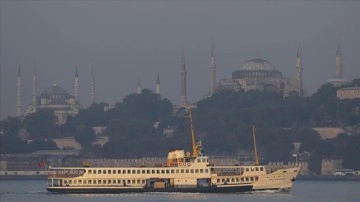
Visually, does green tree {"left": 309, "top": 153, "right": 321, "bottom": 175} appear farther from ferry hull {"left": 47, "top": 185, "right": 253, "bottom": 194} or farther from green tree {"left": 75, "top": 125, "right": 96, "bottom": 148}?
ferry hull {"left": 47, "top": 185, "right": 253, "bottom": 194}

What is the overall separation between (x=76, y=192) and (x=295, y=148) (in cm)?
7559

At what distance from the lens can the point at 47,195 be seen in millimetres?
107875

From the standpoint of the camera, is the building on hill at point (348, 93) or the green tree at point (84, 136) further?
the building on hill at point (348, 93)

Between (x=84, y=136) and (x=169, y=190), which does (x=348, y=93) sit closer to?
(x=84, y=136)

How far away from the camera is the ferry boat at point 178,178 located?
345 ft

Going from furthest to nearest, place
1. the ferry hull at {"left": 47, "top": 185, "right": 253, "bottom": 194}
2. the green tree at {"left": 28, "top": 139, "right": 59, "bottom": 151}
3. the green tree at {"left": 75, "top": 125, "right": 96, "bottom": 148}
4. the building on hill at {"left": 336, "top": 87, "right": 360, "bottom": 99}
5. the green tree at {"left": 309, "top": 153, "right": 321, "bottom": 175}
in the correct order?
the building on hill at {"left": 336, "top": 87, "right": 360, "bottom": 99} → the green tree at {"left": 75, "top": 125, "right": 96, "bottom": 148} → the green tree at {"left": 28, "top": 139, "right": 59, "bottom": 151} → the green tree at {"left": 309, "top": 153, "right": 321, "bottom": 175} → the ferry hull at {"left": 47, "top": 185, "right": 253, "bottom": 194}

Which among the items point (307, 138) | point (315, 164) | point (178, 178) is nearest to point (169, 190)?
point (178, 178)

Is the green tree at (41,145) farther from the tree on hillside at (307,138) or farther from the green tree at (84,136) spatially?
the tree on hillside at (307,138)

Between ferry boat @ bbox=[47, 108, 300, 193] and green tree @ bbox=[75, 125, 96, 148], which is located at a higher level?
green tree @ bbox=[75, 125, 96, 148]

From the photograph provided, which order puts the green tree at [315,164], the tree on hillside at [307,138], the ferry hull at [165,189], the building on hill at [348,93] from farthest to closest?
the building on hill at [348,93] → the tree on hillside at [307,138] → the green tree at [315,164] → the ferry hull at [165,189]

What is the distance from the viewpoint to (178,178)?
345 feet

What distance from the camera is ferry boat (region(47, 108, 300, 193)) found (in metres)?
105

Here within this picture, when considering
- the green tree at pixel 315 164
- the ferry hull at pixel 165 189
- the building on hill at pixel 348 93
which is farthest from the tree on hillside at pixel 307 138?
the ferry hull at pixel 165 189

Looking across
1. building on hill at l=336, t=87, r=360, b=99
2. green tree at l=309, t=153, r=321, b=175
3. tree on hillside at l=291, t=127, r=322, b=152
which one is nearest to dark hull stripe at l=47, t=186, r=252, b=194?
green tree at l=309, t=153, r=321, b=175
